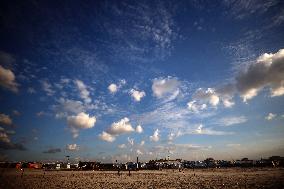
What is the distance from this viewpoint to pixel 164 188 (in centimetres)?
2117

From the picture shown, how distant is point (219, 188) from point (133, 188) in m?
7.79

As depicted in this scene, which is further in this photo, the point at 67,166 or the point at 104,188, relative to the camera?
the point at 67,166

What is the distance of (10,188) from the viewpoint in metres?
20.6

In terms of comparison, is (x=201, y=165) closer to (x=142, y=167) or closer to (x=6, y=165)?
(x=142, y=167)

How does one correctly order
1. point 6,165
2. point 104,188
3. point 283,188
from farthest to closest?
point 6,165 < point 104,188 < point 283,188

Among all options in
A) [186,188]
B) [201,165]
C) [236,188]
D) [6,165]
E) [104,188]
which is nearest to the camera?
[236,188]

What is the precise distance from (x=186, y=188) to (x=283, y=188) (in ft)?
25.0

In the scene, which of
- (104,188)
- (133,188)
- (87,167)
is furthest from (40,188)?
(87,167)

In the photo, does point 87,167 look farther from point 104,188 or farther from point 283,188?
point 283,188

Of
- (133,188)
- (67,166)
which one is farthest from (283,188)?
(67,166)

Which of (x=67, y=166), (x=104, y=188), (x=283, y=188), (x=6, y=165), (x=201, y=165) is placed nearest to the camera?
(x=283, y=188)

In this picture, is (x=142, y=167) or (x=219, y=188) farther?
(x=142, y=167)

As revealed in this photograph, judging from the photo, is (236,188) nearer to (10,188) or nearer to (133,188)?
(133,188)

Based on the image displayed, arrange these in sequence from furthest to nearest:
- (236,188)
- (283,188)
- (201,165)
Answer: (201,165) → (236,188) → (283,188)
